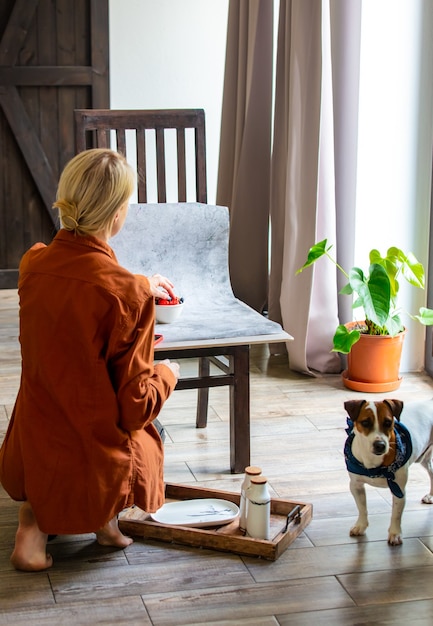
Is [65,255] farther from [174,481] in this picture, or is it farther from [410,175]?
[410,175]

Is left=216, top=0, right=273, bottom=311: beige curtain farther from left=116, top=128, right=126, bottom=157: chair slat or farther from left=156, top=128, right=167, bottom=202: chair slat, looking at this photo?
left=116, top=128, right=126, bottom=157: chair slat

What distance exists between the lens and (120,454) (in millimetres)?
2178

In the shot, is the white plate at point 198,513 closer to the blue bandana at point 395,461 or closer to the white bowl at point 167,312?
the blue bandana at point 395,461

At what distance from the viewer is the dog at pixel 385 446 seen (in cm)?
227

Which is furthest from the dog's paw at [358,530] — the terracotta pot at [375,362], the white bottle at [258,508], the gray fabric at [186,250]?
Result: the terracotta pot at [375,362]

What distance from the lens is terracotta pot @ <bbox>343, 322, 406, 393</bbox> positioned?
3.61m

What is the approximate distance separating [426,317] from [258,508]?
152 cm

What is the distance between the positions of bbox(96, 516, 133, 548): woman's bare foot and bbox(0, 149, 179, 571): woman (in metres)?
0.14

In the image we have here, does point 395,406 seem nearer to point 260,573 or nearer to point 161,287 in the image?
point 260,573

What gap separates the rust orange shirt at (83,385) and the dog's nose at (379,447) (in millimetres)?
526

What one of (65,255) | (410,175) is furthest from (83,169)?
(410,175)

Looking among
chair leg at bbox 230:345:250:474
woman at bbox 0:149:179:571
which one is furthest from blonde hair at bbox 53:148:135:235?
chair leg at bbox 230:345:250:474

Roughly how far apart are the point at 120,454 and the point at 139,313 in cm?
35

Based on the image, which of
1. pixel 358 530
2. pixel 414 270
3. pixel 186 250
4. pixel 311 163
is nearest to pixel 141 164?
pixel 186 250
